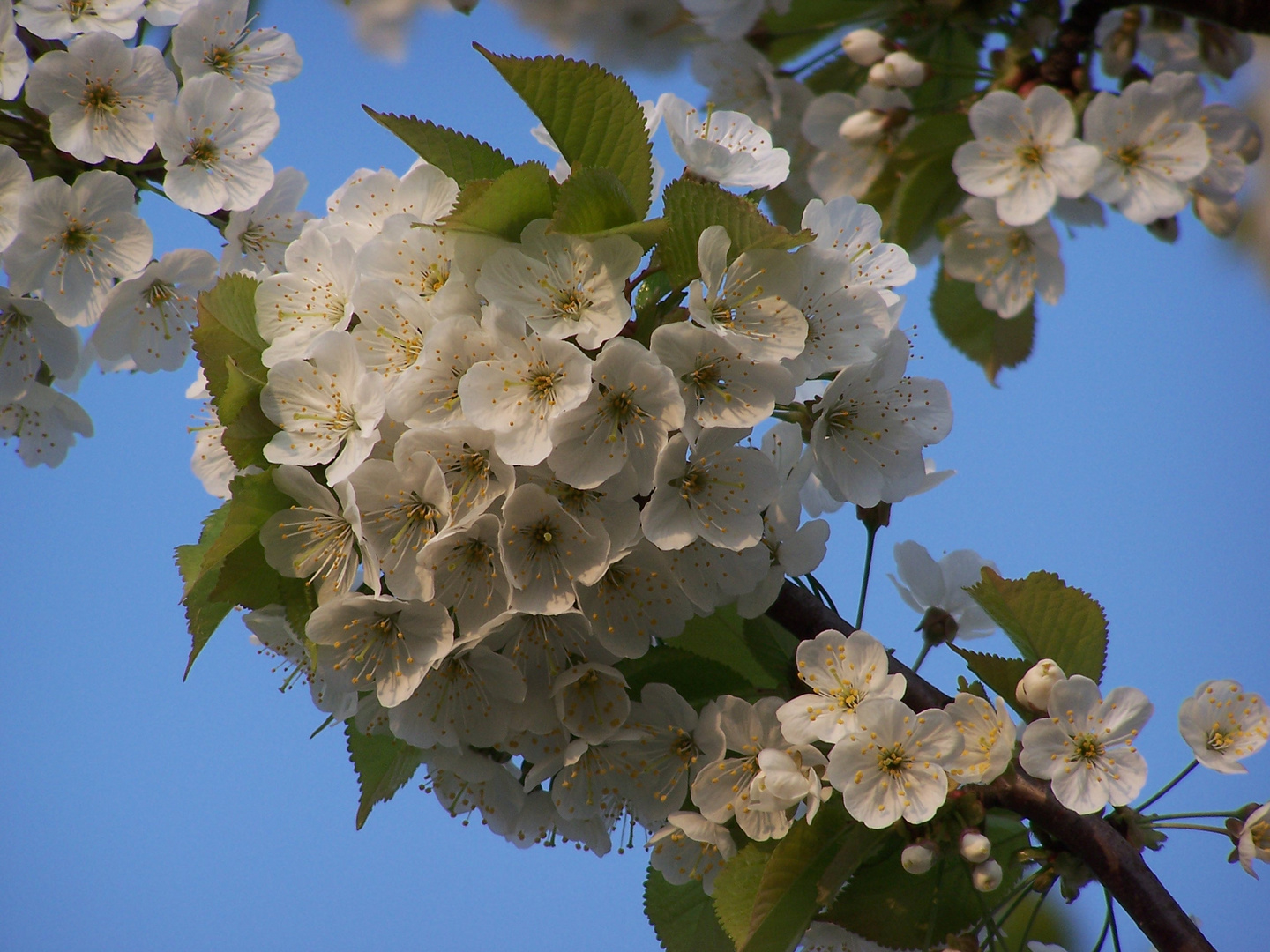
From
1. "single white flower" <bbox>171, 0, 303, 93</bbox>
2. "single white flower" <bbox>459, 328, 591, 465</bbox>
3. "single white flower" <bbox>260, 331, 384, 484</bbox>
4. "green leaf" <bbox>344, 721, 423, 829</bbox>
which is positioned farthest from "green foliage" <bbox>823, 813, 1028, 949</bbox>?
"single white flower" <bbox>171, 0, 303, 93</bbox>

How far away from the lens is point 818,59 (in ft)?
8.05

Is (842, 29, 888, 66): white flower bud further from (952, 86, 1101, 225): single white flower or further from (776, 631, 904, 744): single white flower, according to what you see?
(776, 631, 904, 744): single white flower

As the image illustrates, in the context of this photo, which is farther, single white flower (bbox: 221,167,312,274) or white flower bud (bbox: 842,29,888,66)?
white flower bud (bbox: 842,29,888,66)

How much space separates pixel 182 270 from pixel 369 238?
0.63 m

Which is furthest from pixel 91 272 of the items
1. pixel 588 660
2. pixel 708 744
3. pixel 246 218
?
pixel 708 744

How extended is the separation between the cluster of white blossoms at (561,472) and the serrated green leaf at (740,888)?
30mm

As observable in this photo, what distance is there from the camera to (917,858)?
→ 1.25 meters

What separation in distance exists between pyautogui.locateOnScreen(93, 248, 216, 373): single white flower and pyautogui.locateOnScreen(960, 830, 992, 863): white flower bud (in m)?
1.46

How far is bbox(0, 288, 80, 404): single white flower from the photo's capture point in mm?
1749

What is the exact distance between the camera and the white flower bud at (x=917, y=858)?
1246 millimetres

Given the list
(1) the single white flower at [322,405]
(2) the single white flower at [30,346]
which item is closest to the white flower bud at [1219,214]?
(1) the single white flower at [322,405]

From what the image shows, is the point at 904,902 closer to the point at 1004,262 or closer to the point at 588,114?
the point at 588,114

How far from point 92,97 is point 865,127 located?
4.85 ft

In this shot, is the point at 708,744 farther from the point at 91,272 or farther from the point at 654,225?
the point at 91,272
